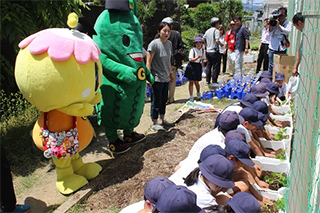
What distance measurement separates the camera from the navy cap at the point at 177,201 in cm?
211

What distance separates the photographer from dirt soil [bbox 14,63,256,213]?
12.3 ft

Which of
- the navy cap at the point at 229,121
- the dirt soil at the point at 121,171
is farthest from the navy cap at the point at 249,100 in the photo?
the navy cap at the point at 229,121

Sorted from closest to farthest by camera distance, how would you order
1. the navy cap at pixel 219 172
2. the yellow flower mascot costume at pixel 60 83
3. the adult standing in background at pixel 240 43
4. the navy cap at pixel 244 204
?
1. the navy cap at pixel 244 204
2. the navy cap at pixel 219 172
3. the yellow flower mascot costume at pixel 60 83
4. the adult standing in background at pixel 240 43

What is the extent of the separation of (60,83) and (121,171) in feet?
5.50

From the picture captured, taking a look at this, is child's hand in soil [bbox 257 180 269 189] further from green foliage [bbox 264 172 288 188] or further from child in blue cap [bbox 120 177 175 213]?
child in blue cap [bbox 120 177 175 213]

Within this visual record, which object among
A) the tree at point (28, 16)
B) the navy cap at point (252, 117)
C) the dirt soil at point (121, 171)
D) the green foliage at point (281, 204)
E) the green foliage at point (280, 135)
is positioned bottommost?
the dirt soil at point (121, 171)

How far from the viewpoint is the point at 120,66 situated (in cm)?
420

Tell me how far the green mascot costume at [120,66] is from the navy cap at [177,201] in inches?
90.6

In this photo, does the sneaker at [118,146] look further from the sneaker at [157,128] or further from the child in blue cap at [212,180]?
the child in blue cap at [212,180]

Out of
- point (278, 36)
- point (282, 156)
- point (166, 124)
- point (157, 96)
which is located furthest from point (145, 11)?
point (282, 156)

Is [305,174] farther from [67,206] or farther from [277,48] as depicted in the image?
[277,48]

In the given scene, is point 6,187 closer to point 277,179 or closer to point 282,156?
point 277,179

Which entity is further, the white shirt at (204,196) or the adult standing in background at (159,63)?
the adult standing in background at (159,63)

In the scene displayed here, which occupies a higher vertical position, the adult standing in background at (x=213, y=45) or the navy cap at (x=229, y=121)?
the adult standing in background at (x=213, y=45)
